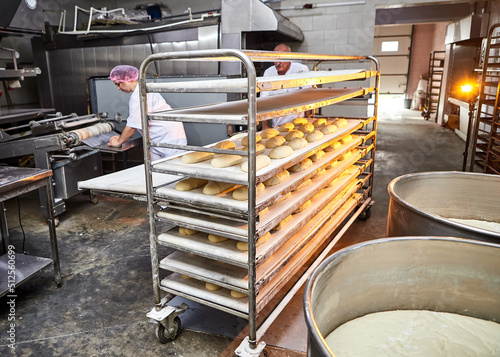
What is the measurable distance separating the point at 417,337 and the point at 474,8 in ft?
27.4

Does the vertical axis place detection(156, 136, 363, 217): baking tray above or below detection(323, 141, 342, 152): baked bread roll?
below

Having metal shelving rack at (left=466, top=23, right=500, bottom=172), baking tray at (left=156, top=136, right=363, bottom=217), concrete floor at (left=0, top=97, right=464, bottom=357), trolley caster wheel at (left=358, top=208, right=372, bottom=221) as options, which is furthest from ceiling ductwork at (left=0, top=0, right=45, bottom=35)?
metal shelving rack at (left=466, top=23, right=500, bottom=172)

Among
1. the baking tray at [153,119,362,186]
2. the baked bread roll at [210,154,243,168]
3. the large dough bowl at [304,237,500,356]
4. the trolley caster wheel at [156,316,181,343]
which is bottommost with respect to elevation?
the trolley caster wheel at [156,316,181,343]

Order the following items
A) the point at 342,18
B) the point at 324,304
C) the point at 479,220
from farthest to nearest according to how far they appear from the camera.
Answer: the point at 342,18 < the point at 479,220 < the point at 324,304

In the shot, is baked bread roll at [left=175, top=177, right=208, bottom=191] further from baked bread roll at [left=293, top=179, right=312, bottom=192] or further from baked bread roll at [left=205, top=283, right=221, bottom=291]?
baked bread roll at [left=293, top=179, right=312, bottom=192]

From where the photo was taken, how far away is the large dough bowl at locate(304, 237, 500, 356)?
140cm

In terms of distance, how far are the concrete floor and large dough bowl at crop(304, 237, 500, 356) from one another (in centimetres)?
Answer: 59

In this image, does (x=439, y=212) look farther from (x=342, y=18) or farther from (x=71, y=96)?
(x=71, y=96)

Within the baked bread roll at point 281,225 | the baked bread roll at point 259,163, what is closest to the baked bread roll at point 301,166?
the baked bread roll at point 281,225

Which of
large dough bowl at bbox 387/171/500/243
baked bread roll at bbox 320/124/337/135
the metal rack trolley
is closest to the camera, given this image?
the metal rack trolley

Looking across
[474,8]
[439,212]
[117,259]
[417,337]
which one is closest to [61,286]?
[117,259]

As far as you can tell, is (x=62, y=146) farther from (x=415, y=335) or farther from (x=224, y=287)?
(x=415, y=335)

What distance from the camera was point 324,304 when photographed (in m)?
1.31

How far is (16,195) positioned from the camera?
2.12 meters
